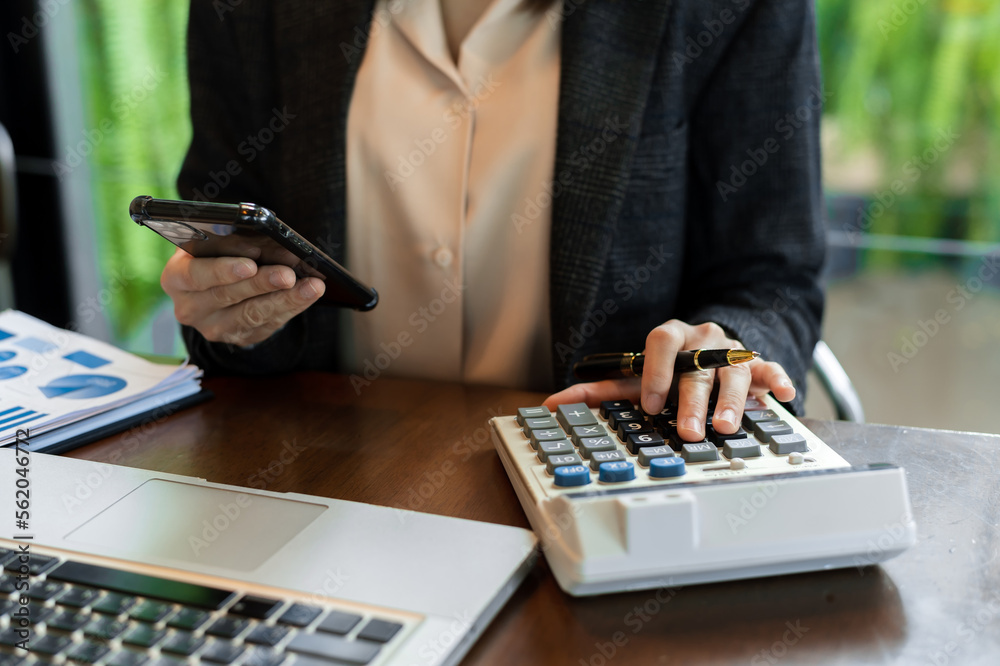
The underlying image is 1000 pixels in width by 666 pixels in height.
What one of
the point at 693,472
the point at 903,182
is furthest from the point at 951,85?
the point at 693,472

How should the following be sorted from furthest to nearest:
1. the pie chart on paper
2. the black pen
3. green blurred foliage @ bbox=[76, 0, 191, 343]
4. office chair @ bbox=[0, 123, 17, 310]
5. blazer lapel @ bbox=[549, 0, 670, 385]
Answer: green blurred foliage @ bbox=[76, 0, 191, 343] → office chair @ bbox=[0, 123, 17, 310] → blazer lapel @ bbox=[549, 0, 670, 385] → the pie chart on paper → the black pen

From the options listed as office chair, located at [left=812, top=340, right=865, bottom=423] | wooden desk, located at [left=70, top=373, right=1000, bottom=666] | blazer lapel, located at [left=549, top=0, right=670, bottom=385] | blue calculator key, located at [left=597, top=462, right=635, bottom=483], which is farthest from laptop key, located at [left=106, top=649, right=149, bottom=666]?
office chair, located at [left=812, top=340, right=865, bottom=423]

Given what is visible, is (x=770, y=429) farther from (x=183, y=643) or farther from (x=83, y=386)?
(x=83, y=386)

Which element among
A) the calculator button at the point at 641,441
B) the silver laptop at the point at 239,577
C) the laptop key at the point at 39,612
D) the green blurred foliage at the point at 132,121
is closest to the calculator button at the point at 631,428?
the calculator button at the point at 641,441

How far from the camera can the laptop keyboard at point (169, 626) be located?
0.31m

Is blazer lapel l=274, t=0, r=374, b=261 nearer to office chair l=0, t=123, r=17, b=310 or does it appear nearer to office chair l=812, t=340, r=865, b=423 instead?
office chair l=812, t=340, r=865, b=423

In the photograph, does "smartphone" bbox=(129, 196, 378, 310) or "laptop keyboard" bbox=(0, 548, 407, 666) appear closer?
"laptop keyboard" bbox=(0, 548, 407, 666)

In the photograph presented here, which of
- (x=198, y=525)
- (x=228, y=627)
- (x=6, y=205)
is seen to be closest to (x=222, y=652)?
(x=228, y=627)

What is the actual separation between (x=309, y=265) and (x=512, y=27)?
0.41 m

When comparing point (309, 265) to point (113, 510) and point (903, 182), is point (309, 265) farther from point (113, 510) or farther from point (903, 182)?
point (903, 182)

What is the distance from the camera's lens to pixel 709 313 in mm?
720

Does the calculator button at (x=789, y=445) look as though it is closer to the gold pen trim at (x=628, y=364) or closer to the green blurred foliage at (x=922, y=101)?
the gold pen trim at (x=628, y=364)

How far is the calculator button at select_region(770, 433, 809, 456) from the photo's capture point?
47 cm

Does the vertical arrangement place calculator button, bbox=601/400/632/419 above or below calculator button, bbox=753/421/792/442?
below
